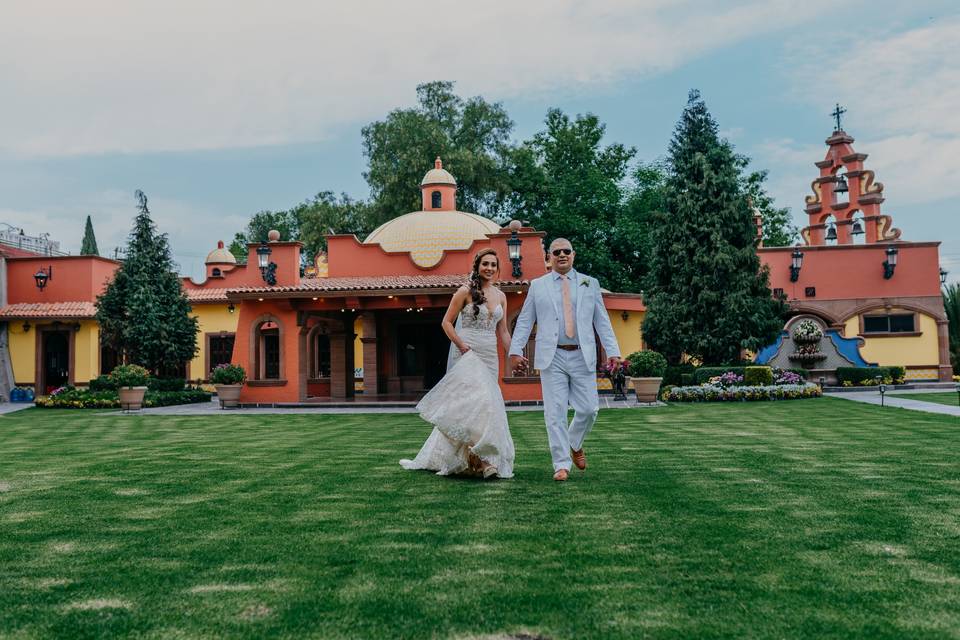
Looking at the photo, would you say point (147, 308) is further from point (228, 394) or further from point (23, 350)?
point (228, 394)

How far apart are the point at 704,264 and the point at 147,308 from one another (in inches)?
717

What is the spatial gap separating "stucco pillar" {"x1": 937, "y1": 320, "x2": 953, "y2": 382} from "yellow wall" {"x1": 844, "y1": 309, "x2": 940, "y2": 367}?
13cm

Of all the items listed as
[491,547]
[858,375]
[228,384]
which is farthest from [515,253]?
[491,547]

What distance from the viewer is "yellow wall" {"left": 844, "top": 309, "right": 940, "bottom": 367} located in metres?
28.0

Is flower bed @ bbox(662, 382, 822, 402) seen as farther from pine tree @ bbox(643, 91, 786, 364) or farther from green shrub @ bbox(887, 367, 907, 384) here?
green shrub @ bbox(887, 367, 907, 384)

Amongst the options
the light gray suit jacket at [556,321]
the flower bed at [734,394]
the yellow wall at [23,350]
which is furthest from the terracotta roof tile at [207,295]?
the light gray suit jacket at [556,321]

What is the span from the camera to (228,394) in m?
21.3

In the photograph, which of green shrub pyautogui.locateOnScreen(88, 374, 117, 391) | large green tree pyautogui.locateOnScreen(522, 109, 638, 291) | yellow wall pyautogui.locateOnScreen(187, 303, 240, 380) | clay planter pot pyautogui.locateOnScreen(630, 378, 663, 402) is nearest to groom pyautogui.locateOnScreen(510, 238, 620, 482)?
clay planter pot pyautogui.locateOnScreen(630, 378, 663, 402)

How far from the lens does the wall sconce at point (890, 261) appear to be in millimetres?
28047

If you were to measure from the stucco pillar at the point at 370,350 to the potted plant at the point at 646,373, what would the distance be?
8.24 meters

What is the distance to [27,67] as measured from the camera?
12102 mm

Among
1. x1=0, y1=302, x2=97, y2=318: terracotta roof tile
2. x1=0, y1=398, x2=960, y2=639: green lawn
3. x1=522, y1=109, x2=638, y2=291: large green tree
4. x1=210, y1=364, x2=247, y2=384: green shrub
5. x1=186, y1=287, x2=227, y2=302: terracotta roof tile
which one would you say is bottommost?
x1=0, y1=398, x2=960, y2=639: green lawn

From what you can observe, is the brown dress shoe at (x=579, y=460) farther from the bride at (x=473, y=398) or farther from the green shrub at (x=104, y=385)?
the green shrub at (x=104, y=385)

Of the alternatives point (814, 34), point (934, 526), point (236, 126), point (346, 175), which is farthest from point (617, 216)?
point (934, 526)
